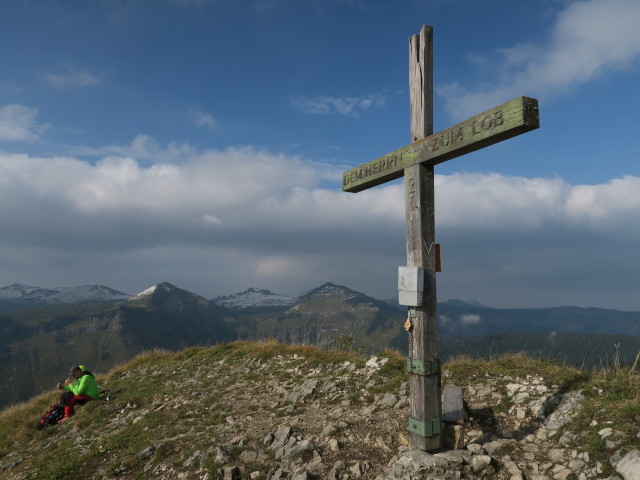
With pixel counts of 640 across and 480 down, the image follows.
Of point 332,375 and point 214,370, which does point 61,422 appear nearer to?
point 214,370

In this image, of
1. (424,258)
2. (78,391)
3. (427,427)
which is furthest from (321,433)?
(78,391)

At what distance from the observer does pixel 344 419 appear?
28.5 feet

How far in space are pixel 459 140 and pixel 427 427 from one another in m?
4.90

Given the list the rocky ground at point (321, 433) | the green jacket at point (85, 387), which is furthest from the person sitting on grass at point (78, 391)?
the rocky ground at point (321, 433)

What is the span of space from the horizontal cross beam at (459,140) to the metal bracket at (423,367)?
3557 millimetres

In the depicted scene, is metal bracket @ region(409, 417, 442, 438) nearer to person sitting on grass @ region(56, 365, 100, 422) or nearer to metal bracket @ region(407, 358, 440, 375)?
metal bracket @ region(407, 358, 440, 375)

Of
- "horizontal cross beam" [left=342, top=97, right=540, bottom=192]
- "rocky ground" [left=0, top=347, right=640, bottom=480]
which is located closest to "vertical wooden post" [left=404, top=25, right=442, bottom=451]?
"horizontal cross beam" [left=342, top=97, right=540, bottom=192]

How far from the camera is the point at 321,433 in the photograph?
321 inches

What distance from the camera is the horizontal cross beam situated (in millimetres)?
5605

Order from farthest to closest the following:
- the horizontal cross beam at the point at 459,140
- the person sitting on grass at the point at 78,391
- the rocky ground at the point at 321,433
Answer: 1. the person sitting on grass at the point at 78,391
2. the rocky ground at the point at 321,433
3. the horizontal cross beam at the point at 459,140

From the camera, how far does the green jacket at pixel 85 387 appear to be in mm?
14406

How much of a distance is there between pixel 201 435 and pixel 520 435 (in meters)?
7.10

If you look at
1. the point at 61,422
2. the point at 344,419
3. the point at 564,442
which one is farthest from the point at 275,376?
the point at 564,442

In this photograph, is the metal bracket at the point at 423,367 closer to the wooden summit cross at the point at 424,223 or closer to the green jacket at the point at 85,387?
the wooden summit cross at the point at 424,223
